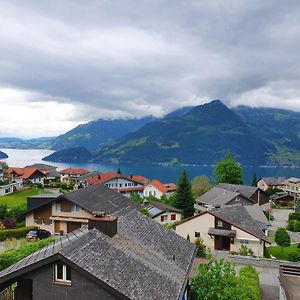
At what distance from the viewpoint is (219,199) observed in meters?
71.6

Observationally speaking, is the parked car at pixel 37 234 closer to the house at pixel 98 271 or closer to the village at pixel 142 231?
the village at pixel 142 231

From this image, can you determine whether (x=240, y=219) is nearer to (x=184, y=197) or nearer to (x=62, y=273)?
(x=184, y=197)

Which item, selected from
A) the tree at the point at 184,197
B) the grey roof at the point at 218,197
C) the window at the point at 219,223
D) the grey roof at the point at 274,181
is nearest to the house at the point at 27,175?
the tree at the point at 184,197

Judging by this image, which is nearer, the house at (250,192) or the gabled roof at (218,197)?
the gabled roof at (218,197)

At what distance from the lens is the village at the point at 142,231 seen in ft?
48.0

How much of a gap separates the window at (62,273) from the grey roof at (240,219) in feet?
109

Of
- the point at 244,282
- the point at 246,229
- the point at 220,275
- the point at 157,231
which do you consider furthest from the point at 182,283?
the point at 246,229

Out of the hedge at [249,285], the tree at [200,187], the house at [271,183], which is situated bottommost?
the house at [271,183]

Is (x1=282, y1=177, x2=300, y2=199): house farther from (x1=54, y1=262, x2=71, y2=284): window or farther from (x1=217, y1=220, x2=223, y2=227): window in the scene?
(x1=54, y1=262, x2=71, y2=284): window

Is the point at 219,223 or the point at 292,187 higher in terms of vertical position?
the point at 219,223

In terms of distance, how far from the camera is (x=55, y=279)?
551 inches

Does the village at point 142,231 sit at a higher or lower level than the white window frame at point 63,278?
lower

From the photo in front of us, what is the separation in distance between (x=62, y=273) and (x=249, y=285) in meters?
15.6

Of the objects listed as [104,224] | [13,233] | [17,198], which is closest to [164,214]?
[13,233]
